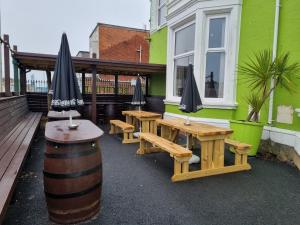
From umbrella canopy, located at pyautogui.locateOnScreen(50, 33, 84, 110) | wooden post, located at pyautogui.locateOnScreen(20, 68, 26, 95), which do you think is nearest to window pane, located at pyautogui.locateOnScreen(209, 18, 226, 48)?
umbrella canopy, located at pyautogui.locateOnScreen(50, 33, 84, 110)

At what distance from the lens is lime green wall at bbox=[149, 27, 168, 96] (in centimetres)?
833

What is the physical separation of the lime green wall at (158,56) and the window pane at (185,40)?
1.31 metres

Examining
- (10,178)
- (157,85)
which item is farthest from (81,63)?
(10,178)

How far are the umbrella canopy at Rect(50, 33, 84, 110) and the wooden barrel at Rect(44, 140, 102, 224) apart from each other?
0.50m

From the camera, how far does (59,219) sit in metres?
2.13

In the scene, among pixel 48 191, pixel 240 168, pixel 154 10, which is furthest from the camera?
pixel 154 10

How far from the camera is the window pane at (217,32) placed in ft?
17.7

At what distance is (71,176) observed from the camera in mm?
2059

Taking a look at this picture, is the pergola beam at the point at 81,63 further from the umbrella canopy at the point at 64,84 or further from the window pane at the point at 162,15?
the umbrella canopy at the point at 64,84

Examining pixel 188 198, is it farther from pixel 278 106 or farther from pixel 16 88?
pixel 16 88

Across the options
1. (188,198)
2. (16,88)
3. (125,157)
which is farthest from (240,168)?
(16,88)

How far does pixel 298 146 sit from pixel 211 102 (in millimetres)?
2111

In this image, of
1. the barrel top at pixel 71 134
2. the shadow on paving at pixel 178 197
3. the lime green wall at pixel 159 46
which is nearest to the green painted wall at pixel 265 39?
the shadow on paving at pixel 178 197

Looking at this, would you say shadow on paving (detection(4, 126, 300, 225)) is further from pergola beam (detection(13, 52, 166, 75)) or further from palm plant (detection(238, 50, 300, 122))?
pergola beam (detection(13, 52, 166, 75))
